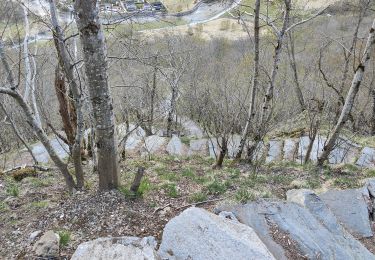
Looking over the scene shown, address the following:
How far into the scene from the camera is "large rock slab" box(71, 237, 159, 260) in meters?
3.42

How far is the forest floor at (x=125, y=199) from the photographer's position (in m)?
4.24

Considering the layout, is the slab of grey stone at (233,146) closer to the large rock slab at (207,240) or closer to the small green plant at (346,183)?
the small green plant at (346,183)

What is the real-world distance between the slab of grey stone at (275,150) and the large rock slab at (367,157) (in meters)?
2.32

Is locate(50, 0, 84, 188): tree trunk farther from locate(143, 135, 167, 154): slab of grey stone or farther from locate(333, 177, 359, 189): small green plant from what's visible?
locate(143, 135, 167, 154): slab of grey stone

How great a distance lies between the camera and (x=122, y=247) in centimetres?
354

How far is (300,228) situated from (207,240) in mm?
1359

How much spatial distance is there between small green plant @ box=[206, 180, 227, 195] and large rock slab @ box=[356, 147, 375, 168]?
5.10 m

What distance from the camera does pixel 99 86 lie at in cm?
404

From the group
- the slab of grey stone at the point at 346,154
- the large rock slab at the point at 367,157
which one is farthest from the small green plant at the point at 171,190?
the slab of grey stone at the point at 346,154

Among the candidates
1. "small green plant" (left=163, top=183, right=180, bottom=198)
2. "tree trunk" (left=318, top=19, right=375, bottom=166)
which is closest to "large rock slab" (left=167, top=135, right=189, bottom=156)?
"tree trunk" (left=318, top=19, right=375, bottom=166)

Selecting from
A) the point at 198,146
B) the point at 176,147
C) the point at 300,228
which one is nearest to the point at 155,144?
the point at 176,147

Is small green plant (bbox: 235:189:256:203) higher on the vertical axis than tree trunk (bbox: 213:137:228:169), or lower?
higher

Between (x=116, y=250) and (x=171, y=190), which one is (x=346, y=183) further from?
(x=116, y=250)

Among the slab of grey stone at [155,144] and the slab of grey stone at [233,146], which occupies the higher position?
the slab of grey stone at [233,146]
